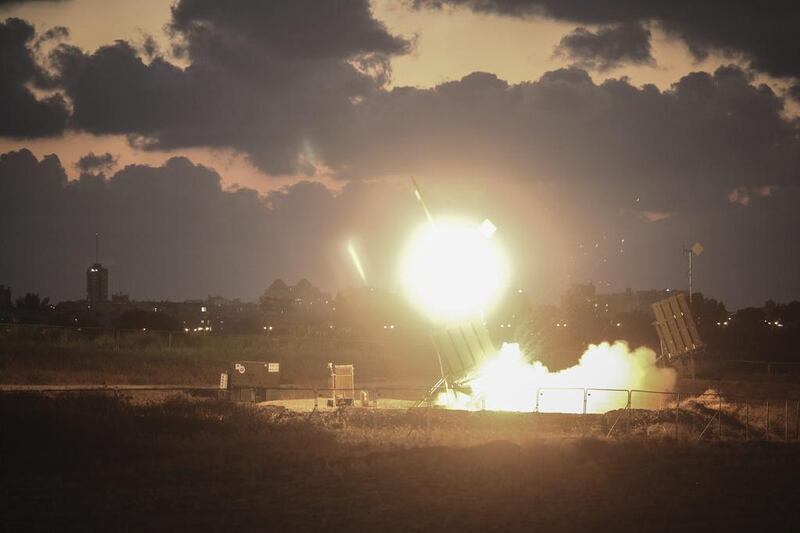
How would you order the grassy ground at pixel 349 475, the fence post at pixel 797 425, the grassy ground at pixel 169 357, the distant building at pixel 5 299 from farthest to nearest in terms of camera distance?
1. the distant building at pixel 5 299
2. the grassy ground at pixel 169 357
3. the fence post at pixel 797 425
4. the grassy ground at pixel 349 475

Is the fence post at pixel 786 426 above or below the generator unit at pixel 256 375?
below

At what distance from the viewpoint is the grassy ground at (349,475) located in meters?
19.2

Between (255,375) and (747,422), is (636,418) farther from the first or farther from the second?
(255,375)

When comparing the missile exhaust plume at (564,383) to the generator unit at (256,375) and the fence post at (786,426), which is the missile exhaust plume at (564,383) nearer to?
the fence post at (786,426)

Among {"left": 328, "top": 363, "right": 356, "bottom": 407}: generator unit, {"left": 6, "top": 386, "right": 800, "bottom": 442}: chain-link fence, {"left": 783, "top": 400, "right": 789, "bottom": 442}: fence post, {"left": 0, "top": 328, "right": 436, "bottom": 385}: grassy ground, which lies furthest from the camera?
{"left": 0, "top": 328, "right": 436, "bottom": 385}: grassy ground

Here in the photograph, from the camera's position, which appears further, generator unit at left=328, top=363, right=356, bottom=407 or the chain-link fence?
generator unit at left=328, top=363, right=356, bottom=407

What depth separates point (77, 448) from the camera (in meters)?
26.7

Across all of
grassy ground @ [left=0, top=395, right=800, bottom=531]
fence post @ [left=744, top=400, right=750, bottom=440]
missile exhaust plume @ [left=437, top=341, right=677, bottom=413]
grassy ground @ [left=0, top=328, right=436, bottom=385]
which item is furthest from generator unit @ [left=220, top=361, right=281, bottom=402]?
fence post @ [left=744, top=400, right=750, bottom=440]

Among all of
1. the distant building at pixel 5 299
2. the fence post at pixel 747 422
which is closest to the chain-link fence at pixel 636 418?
the fence post at pixel 747 422

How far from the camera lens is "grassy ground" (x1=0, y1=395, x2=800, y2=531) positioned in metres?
19.2

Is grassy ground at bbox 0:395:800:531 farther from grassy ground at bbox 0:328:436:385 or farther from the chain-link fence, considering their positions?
grassy ground at bbox 0:328:436:385

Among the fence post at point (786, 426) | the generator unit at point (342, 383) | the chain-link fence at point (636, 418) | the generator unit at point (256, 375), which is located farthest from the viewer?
the generator unit at point (256, 375)

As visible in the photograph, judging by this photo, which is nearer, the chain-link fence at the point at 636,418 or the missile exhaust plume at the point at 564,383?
the chain-link fence at the point at 636,418

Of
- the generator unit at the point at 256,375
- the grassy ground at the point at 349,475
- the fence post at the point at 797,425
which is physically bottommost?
the grassy ground at the point at 349,475
